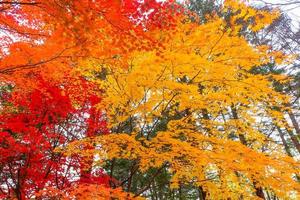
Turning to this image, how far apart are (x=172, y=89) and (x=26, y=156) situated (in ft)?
15.7

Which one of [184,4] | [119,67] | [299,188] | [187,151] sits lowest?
[299,188]

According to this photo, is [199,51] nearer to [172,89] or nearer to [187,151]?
[172,89]

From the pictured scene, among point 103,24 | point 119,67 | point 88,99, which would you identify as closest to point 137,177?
point 88,99

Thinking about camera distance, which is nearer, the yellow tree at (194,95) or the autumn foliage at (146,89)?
the autumn foliage at (146,89)

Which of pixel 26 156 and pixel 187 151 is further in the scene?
pixel 26 156

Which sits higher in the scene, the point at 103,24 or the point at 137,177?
the point at 137,177

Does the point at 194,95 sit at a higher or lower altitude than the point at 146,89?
lower

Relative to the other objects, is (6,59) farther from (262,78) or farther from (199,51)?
(262,78)

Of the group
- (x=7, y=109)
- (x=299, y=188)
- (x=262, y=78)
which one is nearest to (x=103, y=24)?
(x=262, y=78)

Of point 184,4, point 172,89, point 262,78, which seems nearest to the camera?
point 172,89

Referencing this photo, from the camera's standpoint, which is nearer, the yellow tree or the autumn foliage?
the autumn foliage

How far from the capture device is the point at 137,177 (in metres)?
17.6

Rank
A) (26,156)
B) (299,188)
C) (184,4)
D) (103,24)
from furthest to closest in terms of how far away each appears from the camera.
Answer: (184,4), (26,156), (299,188), (103,24)

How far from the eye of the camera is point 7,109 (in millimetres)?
10508
